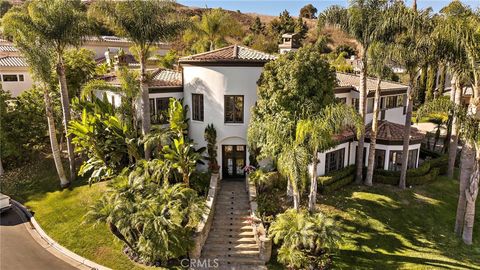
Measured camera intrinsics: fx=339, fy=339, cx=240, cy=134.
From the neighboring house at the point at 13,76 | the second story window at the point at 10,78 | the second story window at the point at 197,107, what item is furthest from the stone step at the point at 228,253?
the second story window at the point at 10,78

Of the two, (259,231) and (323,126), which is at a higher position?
(323,126)

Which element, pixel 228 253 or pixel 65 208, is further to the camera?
pixel 65 208

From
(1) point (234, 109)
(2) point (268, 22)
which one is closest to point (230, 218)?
(1) point (234, 109)

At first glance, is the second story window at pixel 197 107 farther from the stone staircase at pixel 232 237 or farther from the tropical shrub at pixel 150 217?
the tropical shrub at pixel 150 217

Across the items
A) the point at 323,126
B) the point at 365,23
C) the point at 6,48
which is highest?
the point at 6,48

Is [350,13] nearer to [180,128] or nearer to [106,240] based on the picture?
[180,128]

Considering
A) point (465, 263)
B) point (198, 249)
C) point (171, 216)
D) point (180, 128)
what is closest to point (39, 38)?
point (180, 128)

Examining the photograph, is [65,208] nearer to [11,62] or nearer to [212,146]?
[212,146]
